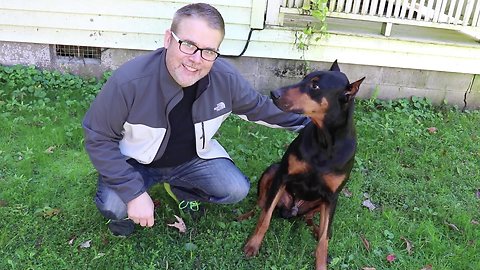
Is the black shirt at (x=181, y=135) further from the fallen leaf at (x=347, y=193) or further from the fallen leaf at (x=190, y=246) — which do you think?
the fallen leaf at (x=347, y=193)

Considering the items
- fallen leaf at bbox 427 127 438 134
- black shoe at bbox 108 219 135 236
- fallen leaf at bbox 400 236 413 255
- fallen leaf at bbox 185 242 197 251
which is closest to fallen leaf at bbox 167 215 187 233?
fallen leaf at bbox 185 242 197 251

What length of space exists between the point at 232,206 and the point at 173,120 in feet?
3.43

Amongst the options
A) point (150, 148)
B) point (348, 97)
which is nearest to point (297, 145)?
point (348, 97)

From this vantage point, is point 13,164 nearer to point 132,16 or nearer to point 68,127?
point 68,127

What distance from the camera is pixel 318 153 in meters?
3.07

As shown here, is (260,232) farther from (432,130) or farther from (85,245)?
(432,130)

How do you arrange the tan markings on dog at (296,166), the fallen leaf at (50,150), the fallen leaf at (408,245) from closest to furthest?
the tan markings on dog at (296,166), the fallen leaf at (408,245), the fallen leaf at (50,150)

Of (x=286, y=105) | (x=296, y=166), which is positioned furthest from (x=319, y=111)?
(x=296, y=166)

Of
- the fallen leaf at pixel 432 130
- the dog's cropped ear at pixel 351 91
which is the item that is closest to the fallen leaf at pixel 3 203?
the dog's cropped ear at pixel 351 91

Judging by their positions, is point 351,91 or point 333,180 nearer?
point 351,91

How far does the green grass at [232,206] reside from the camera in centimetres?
325

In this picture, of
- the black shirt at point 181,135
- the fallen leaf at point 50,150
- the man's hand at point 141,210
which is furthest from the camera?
the fallen leaf at point 50,150

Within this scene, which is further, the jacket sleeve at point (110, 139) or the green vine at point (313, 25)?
the green vine at point (313, 25)

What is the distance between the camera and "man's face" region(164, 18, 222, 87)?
2.54 meters
